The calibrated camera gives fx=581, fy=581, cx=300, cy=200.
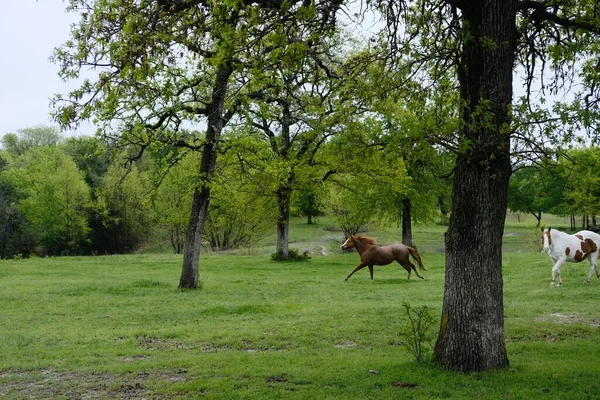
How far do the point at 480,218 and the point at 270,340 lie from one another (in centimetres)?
564

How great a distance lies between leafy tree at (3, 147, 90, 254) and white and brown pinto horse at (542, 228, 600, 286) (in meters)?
46.8

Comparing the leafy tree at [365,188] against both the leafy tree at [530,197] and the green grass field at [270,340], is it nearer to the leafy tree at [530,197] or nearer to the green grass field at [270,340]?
the green grass field at [270,340]

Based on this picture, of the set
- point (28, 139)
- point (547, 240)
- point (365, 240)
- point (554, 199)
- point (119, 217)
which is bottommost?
point (365, 240)

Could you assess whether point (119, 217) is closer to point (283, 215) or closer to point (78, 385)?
point (283, 215)

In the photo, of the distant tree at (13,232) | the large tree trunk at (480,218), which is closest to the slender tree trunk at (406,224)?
the distant tree at (13,232)

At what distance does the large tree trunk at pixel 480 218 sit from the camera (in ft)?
28.0

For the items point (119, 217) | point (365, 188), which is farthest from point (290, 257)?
point (119, 217)

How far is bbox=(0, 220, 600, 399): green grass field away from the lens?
8.23 meters

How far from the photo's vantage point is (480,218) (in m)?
8.57

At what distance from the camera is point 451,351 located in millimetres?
8703

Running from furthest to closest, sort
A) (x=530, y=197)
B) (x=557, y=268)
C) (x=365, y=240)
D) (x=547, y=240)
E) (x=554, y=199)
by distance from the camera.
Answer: (x=530, y=197) < (x=554, y=199) < (x=365, y=240) < (x=547, y=240) < (x=557, y=268)

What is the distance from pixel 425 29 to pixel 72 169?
2193 inches

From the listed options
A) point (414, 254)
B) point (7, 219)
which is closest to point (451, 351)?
point (414, 254)

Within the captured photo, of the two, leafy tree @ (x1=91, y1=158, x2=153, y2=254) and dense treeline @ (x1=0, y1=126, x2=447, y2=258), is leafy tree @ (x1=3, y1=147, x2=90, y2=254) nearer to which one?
dense treeline @ (x1=0, y1=126, x2=447, y2=258)
